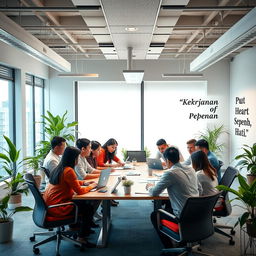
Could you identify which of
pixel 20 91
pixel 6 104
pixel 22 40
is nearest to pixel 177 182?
pixel 22 40

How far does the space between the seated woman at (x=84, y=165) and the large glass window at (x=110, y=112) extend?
4035 millimetres

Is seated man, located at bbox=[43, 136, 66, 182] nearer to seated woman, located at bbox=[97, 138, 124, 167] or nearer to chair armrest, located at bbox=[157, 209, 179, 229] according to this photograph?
seated woman, located at bbox=[97, 138, 124, 167]

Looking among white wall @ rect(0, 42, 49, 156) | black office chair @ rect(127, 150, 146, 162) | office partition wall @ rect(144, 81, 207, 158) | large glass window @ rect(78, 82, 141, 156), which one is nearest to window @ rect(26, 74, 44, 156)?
white wall @ rect(0, 42, 49, 156)

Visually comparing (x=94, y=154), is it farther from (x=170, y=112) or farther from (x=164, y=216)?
(x=170, y=112)

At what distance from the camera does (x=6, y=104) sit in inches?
268

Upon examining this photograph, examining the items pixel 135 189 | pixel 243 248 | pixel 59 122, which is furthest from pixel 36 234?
pixel 59 122

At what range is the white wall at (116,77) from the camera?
31.0 feet

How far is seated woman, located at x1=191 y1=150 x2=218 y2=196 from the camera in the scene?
12.7ft

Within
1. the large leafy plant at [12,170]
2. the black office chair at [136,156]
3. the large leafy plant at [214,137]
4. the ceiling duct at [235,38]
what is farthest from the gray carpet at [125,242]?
the large leafy plant at [214,137]

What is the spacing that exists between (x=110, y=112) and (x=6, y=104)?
3466 millimetres

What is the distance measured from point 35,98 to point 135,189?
5.25 m

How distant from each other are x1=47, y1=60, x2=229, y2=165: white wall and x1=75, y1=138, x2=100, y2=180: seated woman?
4.18 metres

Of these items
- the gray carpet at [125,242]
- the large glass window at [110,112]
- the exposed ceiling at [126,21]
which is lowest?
the gray carpet at [125,242]

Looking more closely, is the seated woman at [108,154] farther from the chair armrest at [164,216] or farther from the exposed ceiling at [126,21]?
the chair armrest at [164,216]
